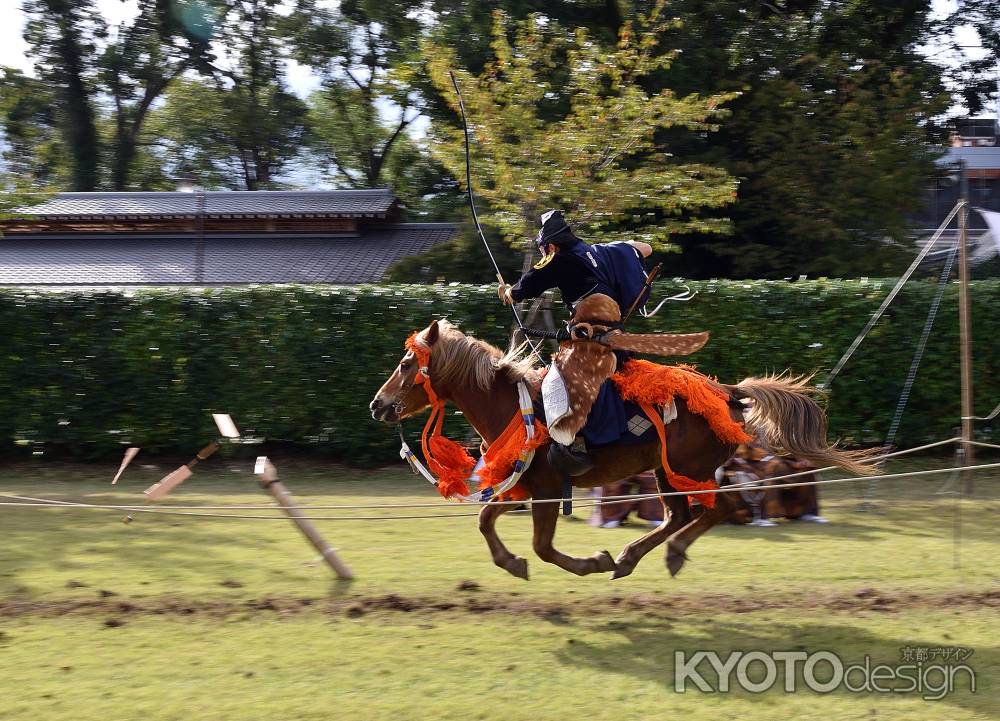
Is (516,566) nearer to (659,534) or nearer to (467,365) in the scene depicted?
(659,534)

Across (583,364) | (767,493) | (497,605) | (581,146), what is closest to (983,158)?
(581,146)

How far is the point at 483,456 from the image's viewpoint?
6.50 metres

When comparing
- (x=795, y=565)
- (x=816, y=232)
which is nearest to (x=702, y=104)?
(x=816, y=232)

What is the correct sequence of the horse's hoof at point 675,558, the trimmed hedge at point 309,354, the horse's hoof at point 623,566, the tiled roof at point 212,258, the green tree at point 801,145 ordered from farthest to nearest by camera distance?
the tiled roof at point 212,258 → the green tree at point 801,145 → the trimmed hedge at point 309,354 → the horse's hoof at point 675,558 → the horse's hoof at point 623,566

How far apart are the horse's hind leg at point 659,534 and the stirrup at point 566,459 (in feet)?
2.09

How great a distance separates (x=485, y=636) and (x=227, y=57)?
33.3 metres

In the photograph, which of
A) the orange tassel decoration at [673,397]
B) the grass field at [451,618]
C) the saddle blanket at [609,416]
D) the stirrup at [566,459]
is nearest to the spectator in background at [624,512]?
the grass field at [451,618]

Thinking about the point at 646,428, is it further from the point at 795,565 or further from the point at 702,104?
the point at 702,104

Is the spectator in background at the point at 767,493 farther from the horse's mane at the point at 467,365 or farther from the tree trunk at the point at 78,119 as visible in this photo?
the tree trunk at the point at 78,119

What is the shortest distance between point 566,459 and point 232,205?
19215mm

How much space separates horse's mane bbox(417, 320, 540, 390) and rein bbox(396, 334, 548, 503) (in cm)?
7

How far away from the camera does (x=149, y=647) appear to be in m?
5.54

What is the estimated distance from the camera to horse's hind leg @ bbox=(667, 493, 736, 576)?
660 centimetres

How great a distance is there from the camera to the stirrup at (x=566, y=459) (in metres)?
6.34
